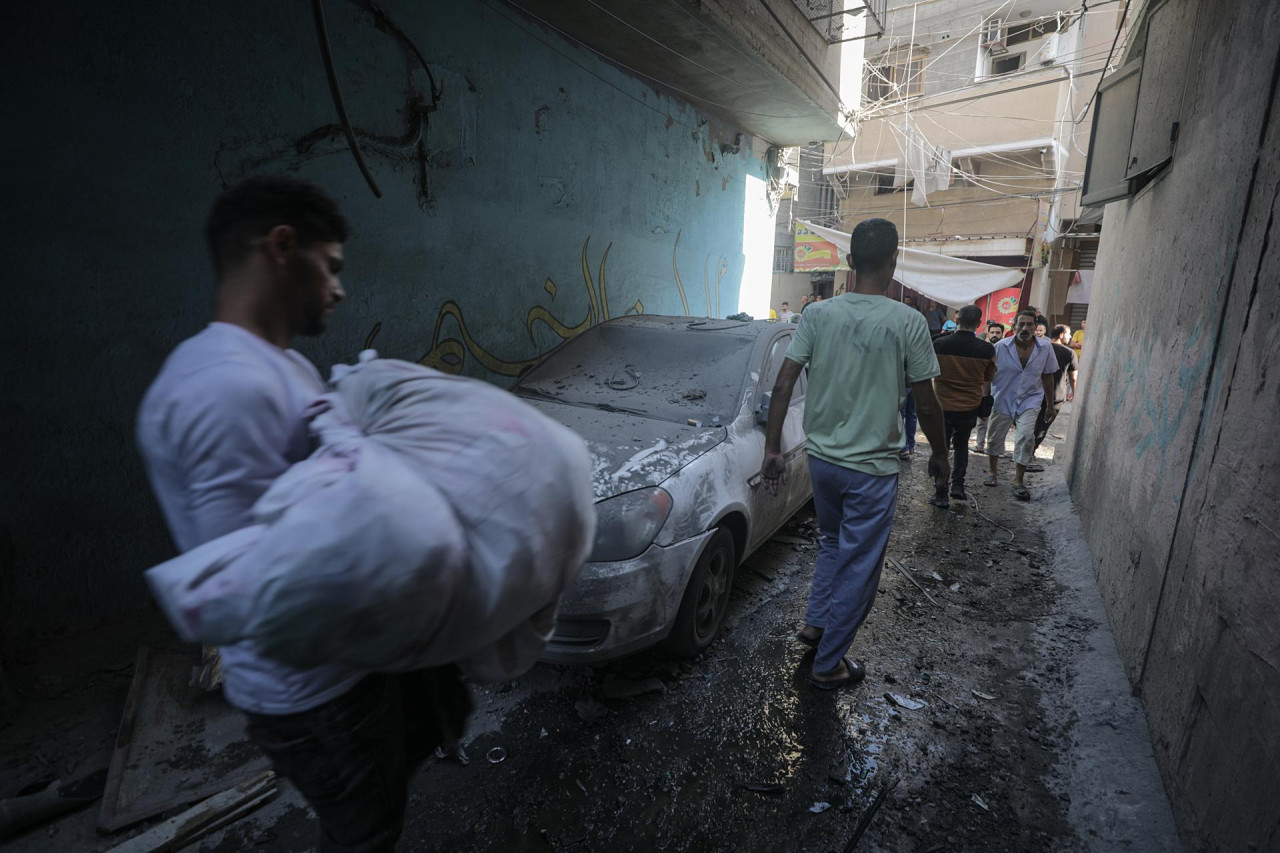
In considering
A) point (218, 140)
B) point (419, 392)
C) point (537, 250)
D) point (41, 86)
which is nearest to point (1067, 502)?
point (537, 250)

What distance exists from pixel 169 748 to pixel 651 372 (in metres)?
2.87

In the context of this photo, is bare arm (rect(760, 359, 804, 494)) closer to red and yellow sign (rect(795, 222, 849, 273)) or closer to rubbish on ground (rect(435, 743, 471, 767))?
rubbish on ground (rect(435, 743, 471, 767))

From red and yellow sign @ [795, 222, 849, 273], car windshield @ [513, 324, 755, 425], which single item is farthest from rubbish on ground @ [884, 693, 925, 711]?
red and yellow sign @ [795, 222, 849, 273]

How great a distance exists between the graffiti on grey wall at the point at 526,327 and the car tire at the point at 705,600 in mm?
2692

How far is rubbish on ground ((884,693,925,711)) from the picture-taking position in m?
2.79

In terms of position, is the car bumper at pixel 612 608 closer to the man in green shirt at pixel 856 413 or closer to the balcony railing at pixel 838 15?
the man in green shirt at pixel 856 413

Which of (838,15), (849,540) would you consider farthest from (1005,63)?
(849,540)

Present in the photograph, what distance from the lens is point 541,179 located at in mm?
5594

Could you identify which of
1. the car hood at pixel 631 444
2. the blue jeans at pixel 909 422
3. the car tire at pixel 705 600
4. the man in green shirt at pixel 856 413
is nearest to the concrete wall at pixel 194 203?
the car hood at pixel 631 444

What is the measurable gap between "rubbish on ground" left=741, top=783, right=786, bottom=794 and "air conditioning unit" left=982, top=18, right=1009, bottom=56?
18604mm

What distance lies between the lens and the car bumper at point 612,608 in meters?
2.49

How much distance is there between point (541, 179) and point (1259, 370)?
5.12m

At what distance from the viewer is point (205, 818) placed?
2.06 metres

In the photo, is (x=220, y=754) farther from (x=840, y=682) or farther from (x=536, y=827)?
(x=840, y=682)
